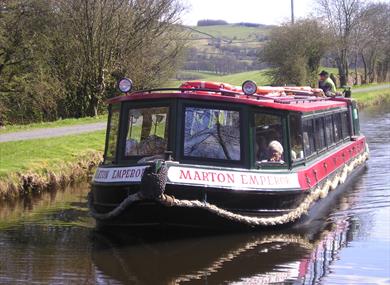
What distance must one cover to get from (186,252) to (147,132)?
7.26ft

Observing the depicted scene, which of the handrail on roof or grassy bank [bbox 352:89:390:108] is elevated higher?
the handrail on roof

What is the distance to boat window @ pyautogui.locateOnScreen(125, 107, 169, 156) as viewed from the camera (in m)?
10.1

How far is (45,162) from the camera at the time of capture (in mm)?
14219

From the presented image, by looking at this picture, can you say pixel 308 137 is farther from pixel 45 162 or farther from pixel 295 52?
pixel 295 52

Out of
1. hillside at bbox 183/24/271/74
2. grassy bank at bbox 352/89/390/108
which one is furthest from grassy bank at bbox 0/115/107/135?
hillside at bbox 183/24/271/74

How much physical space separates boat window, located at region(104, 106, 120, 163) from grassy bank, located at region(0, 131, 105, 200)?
9.18 ft

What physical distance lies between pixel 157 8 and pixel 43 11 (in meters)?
5.43

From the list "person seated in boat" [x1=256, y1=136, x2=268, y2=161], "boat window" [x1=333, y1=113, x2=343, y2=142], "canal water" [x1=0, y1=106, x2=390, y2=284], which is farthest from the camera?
"boat window" [x1=333, y1=113, x2=343, y2=142]

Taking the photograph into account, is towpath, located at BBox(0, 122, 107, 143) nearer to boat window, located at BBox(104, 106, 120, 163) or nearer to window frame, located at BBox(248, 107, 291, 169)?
boat window, located at BBox(104, 106, 120, 163)

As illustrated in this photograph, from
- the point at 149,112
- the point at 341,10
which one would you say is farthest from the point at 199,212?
the point at 341,10

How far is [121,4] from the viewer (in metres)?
25.8

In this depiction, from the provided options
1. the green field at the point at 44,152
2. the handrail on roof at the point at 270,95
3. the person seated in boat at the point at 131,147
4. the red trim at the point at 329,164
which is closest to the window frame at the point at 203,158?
the handrail on roof at the point at 270,95

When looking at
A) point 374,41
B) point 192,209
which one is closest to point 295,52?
point 374,41

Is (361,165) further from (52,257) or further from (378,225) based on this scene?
(52,257)
